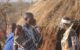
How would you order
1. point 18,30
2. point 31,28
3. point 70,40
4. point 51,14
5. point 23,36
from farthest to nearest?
point 51,14
point 31,28
point 23,36
point 18,30
point 70,40

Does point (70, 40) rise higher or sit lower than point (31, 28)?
lower

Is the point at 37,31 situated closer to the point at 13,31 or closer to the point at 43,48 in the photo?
the point at 13,31

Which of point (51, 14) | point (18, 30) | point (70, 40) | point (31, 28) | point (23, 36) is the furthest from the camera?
point (51, 14)

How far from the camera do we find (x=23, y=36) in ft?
35.7

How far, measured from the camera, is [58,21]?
12898mm

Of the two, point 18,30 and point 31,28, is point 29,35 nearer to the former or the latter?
point 31,28

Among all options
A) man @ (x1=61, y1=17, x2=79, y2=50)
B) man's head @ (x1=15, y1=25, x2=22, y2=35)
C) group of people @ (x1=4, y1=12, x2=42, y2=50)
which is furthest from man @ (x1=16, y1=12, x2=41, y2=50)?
man @ (x1=61, y1=17, x2=79, y2=50)

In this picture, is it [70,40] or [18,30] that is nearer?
[70,40]

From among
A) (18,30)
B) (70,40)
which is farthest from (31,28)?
(70,40)

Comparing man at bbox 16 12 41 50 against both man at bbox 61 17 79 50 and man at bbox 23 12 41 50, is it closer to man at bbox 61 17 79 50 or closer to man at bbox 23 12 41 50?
man at bbox 23 12 41 50

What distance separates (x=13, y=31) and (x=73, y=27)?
1500 mm

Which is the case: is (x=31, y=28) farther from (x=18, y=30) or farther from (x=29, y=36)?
(x=18, y=30)

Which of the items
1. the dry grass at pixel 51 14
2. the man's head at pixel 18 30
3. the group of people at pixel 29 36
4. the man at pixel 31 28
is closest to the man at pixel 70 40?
the group of people at pixel 29 36

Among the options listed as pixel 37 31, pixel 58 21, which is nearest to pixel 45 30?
pixel 58 21
